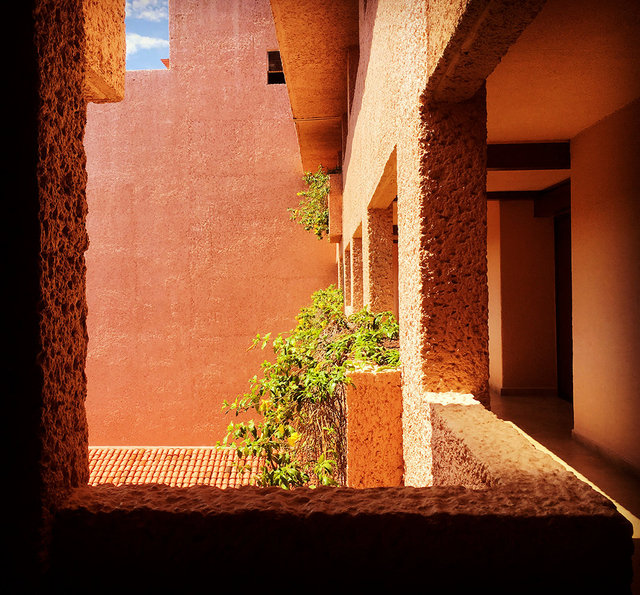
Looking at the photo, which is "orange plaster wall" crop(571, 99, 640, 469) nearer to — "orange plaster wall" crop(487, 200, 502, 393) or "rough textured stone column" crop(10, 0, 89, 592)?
"orange plaster wall" crop(487, 200, 502, 393)

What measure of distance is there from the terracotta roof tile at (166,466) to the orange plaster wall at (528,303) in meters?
4.34

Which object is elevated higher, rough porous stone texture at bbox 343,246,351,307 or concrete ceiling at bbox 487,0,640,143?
concrete ceiling at bbox 487,0,640,143

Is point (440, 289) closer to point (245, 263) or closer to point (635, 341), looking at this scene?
point (635, 341)

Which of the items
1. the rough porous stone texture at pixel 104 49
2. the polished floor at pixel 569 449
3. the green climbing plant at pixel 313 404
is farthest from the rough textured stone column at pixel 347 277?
the rough porous stone texture at pixel 104 49

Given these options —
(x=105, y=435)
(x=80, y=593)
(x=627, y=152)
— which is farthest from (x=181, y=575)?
(x=105, y=435)

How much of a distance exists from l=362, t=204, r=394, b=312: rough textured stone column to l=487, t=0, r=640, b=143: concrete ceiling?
1.19m

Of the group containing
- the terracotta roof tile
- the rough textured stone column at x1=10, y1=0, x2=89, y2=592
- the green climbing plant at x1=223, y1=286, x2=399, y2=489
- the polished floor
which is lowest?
the terracotta roof tile

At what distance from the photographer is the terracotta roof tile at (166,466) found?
871 cm

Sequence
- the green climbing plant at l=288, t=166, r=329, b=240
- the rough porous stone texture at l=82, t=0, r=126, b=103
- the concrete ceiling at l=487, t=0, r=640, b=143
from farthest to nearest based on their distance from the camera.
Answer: the green climbing plant at l=288, t=166, r=329, b=240
the concrete ceiling at l=487, t=0, r=640, b=143
the rough porous stone texture at l=82, t=0, r=126, b=103

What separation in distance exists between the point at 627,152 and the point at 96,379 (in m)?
10.3

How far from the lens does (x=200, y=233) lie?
1085cm

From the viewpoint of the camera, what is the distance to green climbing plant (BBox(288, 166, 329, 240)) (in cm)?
972

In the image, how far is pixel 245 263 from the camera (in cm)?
1083

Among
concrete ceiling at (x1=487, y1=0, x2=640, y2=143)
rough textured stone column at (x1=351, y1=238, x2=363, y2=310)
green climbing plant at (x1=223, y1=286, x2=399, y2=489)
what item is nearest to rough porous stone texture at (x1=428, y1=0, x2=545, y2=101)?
concrete ceiling at (x1=487, y1=0, x2=640, y2=143)
